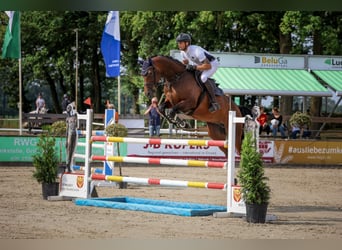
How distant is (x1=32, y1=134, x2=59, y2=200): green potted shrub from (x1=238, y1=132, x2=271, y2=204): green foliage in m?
2.96

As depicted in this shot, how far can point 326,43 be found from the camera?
25.6 meters

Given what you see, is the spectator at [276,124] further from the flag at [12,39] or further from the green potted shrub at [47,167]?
the green potted shrub at [47,167]

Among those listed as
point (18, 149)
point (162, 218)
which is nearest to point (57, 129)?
point (162, 218)

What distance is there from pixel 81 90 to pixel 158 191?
24.9 metres

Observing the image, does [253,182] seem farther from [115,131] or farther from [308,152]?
[308,152]

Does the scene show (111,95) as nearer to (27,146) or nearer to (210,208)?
(27,146)

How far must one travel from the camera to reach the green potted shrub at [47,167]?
9711mm

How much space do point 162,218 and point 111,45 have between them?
10.2 metres

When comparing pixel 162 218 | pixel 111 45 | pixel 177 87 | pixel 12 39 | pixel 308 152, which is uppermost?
pixel 12 39

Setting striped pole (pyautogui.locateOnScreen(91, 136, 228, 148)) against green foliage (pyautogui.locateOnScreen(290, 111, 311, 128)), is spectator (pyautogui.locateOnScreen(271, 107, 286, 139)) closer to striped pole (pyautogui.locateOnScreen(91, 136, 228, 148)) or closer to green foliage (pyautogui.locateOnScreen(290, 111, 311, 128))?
green foliage (pyautogui.locateOnScreen(290, 111, 311, 128))

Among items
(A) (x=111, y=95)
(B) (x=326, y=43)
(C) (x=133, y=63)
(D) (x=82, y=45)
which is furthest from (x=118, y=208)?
(A) (x=111, y=95)

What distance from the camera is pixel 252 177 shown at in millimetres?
7621

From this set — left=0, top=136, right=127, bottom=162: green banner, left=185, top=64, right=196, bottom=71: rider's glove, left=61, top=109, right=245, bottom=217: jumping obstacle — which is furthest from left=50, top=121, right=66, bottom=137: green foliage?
left=0, top=136, right=127, bottom=162: green banner

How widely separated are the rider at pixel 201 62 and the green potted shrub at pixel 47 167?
6.58 feet
